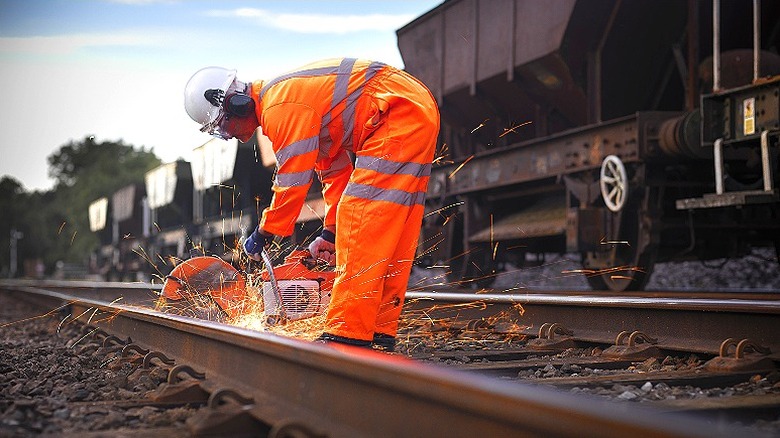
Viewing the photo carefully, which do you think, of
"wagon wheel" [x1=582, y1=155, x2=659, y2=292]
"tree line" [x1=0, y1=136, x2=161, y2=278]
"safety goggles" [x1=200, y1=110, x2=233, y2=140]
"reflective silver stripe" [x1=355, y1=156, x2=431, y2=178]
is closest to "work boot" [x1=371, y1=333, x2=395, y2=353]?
"reflective silver stripe" [x1=355, y1=156, x2=431, y2=178]

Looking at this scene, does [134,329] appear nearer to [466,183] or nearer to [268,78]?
[268,78]

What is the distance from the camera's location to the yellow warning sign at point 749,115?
6.17m

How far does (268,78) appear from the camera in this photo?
13.8 feet

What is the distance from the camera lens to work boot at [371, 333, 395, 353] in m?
4.10

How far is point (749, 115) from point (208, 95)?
3.97 metres

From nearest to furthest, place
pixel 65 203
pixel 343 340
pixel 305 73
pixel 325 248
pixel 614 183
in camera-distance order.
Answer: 1. pixel 343 340
2. pixel 305 73
3. pixel 325 248
4. pixel 614 183
5. pixel 65 203

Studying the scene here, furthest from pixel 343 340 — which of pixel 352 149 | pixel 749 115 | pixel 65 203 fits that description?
pixel 65 203

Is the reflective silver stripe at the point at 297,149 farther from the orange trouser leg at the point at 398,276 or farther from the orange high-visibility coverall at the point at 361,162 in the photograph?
the orange trouser leg at the point at 398,276

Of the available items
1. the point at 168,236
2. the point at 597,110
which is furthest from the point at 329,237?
the point at 168,236

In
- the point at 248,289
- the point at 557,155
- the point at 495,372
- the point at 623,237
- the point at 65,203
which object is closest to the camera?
the point at 495,372

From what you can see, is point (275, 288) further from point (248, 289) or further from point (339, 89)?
point (339, 89)

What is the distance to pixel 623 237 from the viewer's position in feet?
26.1

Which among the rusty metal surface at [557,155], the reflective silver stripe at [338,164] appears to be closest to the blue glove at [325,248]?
the reflective silver stripe at [338,164]

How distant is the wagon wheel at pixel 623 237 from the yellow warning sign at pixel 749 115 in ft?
3.89
